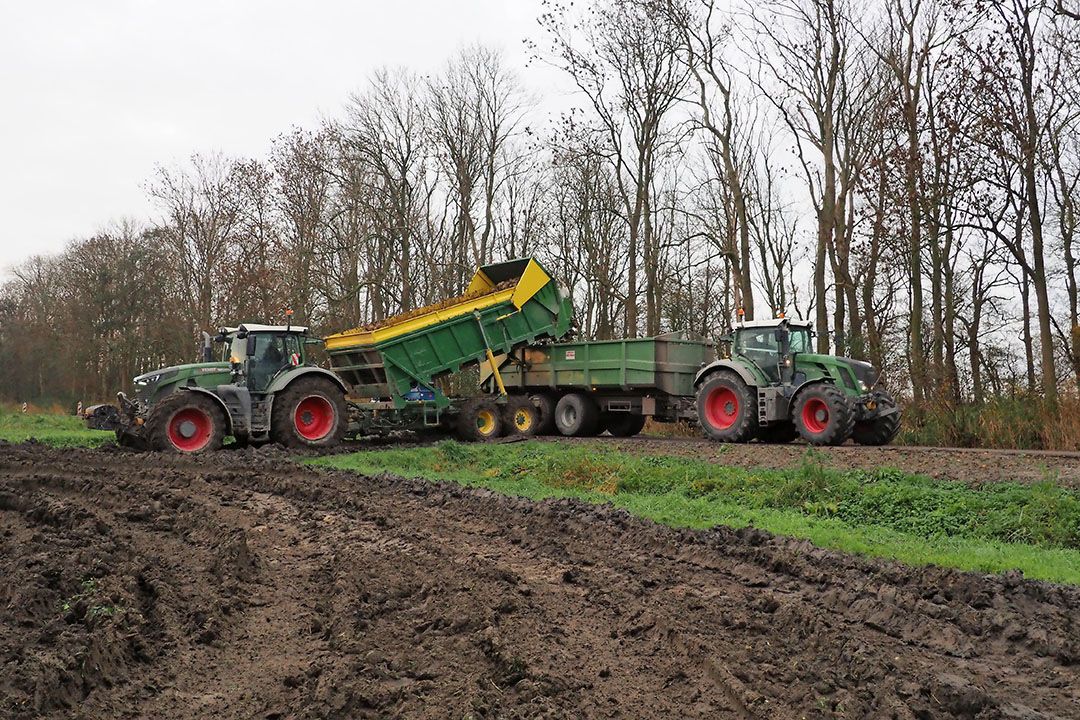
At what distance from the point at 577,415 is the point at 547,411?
3.04ft

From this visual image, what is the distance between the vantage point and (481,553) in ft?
25.0

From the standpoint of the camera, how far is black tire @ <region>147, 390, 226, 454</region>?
1597cm

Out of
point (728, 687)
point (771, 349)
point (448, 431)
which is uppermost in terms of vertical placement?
point (771, 349)

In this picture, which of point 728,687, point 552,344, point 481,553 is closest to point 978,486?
point 481,553

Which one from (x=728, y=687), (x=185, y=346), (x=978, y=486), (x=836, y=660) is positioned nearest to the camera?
(x=728, y=687)

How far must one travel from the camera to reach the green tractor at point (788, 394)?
16188 millimetres

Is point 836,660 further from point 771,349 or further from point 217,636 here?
point 771,349

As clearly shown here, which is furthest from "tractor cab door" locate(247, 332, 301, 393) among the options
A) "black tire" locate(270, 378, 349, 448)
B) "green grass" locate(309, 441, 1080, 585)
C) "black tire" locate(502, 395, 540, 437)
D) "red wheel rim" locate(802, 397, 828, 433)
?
"red wheel rim" locate(802, 397, 828, 433)

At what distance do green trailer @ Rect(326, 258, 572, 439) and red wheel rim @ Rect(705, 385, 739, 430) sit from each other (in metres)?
4.14

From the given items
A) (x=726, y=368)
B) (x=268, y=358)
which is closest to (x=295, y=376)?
(x=268, y=358)

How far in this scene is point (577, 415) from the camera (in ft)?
68.2

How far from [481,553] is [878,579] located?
118 inches

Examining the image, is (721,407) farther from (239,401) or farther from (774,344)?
(239,401)

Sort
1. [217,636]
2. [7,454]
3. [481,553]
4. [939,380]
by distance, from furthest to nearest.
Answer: [939,380] < [7,454] < [481,553] < [217,636]
